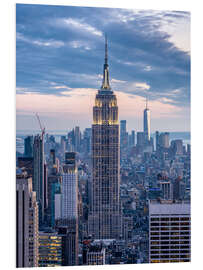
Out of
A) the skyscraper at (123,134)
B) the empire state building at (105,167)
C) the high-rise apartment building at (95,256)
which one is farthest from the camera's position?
the empire state building at (105,167)

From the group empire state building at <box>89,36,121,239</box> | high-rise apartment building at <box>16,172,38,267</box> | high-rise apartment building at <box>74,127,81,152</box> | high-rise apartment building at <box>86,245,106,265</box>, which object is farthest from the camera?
empire state building at <box>89,36,121,239</box>

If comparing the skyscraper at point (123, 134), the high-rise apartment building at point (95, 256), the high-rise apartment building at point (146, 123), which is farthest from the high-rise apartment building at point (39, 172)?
the high-rise apartment building at point (146, 123)

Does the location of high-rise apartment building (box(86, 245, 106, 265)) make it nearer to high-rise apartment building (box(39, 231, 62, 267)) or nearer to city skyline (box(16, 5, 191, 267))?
city skyline (box(16, 5, 191, 267))

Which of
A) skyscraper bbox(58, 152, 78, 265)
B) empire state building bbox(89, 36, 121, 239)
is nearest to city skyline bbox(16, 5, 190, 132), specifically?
empire state building bbox(89, 36, 121, 239)

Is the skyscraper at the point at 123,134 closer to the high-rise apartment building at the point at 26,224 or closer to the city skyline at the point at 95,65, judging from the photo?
the city skyline at the point at 95,65
